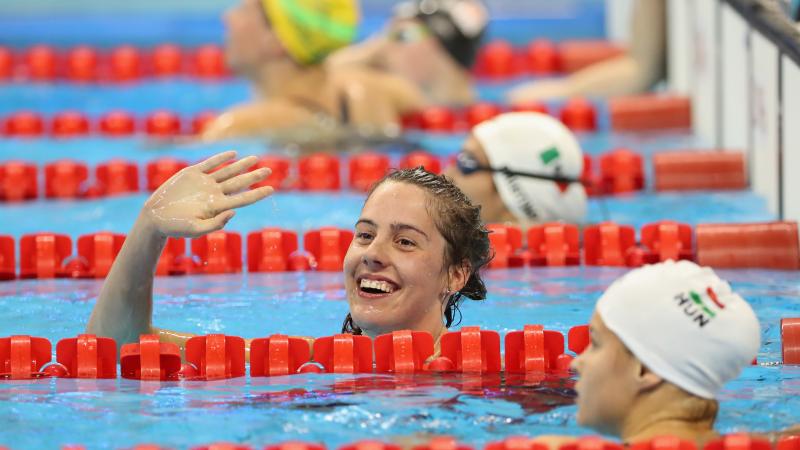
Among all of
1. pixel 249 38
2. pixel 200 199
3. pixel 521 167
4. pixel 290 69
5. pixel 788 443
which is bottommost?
pixel 788 443

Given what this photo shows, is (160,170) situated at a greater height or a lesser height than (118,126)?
lesser

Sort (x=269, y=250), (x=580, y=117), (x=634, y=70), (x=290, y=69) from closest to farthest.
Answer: (x=269, y=250), (x=290, y=69), (x=580, y=117), (x=634, y=70)

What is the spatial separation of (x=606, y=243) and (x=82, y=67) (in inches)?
236

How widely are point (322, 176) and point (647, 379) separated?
394cm

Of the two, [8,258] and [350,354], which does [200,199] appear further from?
[8,258]

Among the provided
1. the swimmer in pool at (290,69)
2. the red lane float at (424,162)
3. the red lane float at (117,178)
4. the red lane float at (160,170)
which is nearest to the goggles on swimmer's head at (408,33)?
the swimmer in pool at (290,69)

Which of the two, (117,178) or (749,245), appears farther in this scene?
(117,178)

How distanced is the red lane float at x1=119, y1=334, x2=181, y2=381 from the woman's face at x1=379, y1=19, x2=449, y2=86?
4.96 metres

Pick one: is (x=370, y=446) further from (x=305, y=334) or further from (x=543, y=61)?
(x=543, y=61)

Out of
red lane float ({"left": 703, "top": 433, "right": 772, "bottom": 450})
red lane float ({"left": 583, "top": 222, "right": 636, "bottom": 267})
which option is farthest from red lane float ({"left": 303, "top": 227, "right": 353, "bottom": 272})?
red lane float ({"left": 703, "top": 433, "right": 772, "bottom": 450})

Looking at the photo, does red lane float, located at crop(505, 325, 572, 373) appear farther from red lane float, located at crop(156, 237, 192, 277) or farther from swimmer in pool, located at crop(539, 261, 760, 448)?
red lane float, located at crop(156, 237, 192, 277)

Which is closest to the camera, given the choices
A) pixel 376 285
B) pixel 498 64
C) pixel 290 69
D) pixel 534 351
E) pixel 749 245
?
pixel 376 285

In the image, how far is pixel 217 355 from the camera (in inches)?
147

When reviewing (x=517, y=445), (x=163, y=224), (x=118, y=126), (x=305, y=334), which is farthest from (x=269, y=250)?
(x=118, y=126)
